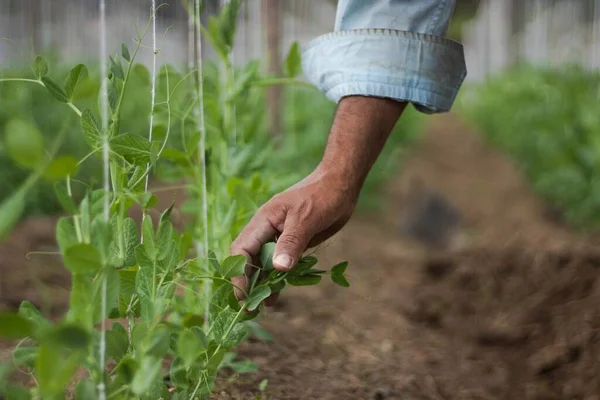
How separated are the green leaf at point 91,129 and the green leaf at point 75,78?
0.19 feet

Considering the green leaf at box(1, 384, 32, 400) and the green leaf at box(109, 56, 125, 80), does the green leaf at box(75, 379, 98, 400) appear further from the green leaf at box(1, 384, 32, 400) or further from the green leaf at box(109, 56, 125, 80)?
the green leaf at box(109, 56, 125, 80)

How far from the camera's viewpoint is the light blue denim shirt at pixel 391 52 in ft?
4.85

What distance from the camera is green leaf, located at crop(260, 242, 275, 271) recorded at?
1.20 metres

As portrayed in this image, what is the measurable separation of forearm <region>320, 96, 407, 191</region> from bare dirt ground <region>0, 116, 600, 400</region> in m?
0.16

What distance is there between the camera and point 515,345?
2555mm

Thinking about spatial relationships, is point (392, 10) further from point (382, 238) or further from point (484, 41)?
point (484, 41)

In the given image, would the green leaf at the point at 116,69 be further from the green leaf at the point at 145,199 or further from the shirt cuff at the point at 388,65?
the shirt cuff at the point at 388,65

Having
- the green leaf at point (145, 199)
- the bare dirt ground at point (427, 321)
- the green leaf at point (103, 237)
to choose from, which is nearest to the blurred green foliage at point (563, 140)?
the bare dirt ground at point (427, 321)

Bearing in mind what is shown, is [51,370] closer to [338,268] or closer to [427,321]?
[338,268]

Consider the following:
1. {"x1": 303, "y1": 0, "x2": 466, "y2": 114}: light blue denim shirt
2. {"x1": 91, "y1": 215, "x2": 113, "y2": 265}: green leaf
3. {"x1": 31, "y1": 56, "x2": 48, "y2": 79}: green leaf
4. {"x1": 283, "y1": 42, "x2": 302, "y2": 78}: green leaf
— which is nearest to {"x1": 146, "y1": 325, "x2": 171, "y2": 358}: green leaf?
{"x1": 91, "y1": 215, "x2": 113, "y2": 265}: green leaf

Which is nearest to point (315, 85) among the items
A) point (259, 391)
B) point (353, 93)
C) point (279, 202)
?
point (353, 93)

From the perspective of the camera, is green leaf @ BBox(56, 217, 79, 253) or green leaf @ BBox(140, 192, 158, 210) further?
green leaf @ BBox(140, 192, 158, 210)

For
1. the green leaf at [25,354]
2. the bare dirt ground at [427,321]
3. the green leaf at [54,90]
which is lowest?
the bare dirt ground at [427,321]

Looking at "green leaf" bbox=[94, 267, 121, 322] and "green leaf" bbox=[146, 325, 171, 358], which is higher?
"green leaf" bbox=[94, 267, 121, 322]
